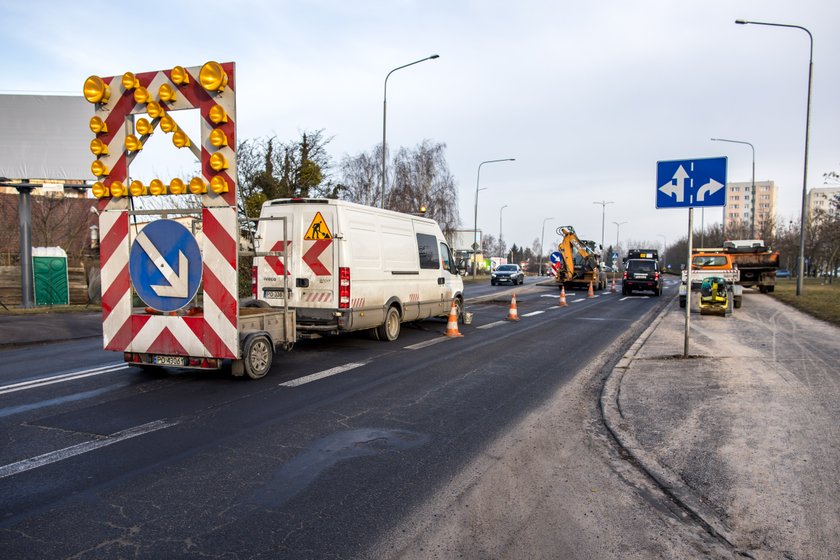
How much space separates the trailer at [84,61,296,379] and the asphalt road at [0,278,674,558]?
58 centimetres

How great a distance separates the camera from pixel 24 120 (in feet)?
72.3

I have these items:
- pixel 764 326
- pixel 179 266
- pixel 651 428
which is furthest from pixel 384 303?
pixel 764 326

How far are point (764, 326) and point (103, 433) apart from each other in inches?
588

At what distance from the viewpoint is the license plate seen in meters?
7.30

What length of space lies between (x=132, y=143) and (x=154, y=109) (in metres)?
0.54

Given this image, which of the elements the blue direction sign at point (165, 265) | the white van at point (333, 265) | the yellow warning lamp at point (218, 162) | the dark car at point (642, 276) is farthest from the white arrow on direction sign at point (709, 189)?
the dark car at point (642, 276)

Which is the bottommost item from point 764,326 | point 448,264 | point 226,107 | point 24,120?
point 764,326

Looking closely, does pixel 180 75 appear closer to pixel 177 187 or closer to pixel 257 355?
pixel 177 187

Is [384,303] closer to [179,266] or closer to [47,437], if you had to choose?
[179,266]

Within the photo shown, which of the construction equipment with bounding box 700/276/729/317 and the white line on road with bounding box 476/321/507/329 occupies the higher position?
the construction equipment with bounding box 700/276/729/317

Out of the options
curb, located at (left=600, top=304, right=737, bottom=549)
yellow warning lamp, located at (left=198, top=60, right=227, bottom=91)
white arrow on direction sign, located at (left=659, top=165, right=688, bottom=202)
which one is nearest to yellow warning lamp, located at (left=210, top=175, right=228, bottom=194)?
yellow warning lamp, located at (left=198, top=60, right=227, bottom=91)

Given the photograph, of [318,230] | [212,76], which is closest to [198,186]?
[212,76]

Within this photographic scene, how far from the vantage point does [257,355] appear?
303 inches

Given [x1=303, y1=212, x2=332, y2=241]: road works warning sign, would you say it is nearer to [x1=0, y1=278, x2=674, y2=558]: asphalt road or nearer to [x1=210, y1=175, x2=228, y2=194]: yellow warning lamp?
[x1=0, y1=278, x2=674, y2=558]: asphalt road
